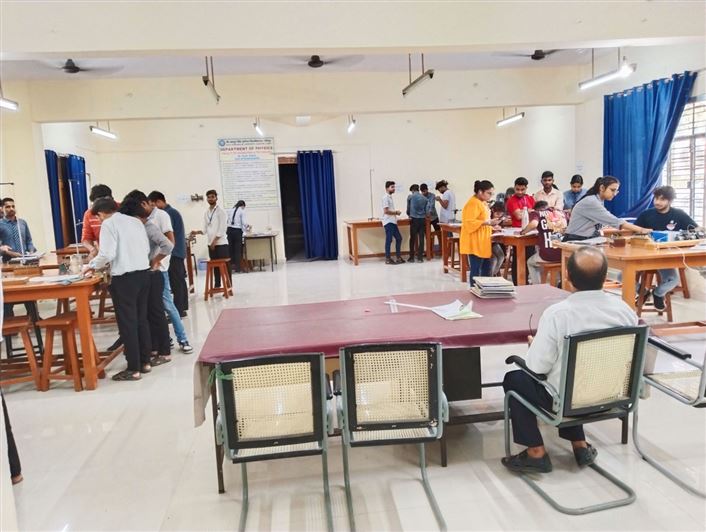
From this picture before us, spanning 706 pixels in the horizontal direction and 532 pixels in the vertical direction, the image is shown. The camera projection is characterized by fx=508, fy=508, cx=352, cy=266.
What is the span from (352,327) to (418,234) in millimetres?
7618

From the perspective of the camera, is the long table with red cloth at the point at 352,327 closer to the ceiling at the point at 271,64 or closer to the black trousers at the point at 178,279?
the black trousers at the point at 178,279

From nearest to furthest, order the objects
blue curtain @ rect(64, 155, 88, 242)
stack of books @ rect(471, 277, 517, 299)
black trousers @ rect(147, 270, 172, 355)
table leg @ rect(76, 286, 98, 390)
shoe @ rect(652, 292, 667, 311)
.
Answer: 1. stack of books @ rect(471, 277, 517, 299)
2. table leg @ rect(76, 286, 98, 390)
3. black trousers @ rect(147, 270, 172, 355)
4. shoe @ rect(652, 292, 667, 311)
5. blue curtain @ rect(64, 155, 88, 242)

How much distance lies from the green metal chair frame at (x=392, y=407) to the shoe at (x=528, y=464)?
513 mm

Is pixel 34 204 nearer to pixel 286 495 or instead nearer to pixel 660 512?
pixel 286 495

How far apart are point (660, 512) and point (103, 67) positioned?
7.42 metres

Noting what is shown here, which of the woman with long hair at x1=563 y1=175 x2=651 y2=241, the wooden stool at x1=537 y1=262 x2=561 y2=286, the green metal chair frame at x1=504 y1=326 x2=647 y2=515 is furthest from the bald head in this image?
the wooden stool at x1=537 y1=262 x2=561 y2=286

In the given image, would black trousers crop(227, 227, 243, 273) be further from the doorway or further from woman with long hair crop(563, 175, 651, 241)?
woman with long hair crop(563, 175, 651, 241)

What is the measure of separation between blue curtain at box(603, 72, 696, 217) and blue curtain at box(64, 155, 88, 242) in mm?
8561

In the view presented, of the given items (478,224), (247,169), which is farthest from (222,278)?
(247,169)

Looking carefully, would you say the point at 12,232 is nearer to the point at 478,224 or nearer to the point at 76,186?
the point at 76,186

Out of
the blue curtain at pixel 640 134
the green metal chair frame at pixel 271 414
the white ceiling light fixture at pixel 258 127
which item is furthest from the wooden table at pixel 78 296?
the blue curtain at pixel 640 134

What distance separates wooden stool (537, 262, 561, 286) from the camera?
18.1 ft

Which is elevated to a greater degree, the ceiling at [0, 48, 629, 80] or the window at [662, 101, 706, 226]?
the ceiling at [0, 48, 629, 80]

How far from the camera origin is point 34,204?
7.31 meters
